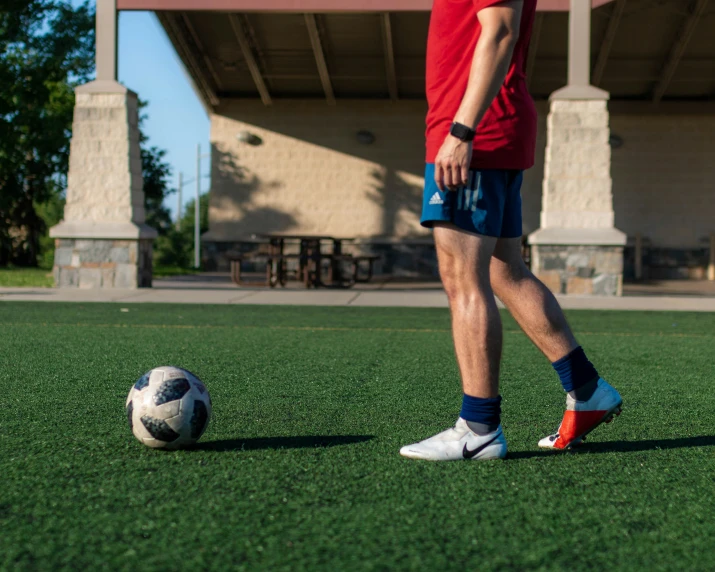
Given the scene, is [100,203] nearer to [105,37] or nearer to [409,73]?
[105,37]

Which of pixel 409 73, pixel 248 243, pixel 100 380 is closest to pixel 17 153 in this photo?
pixel 248 243

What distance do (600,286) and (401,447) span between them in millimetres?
9211

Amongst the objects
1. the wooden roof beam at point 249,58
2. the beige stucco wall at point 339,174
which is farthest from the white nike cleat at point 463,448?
the beige stucco wall at point 339,174

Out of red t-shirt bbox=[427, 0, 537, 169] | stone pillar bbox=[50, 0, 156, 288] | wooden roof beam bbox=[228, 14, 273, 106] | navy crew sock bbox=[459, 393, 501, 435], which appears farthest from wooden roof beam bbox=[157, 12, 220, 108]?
navy crew sock bbox=[459, 393, 501, 435]

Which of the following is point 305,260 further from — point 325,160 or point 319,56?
point 325,160

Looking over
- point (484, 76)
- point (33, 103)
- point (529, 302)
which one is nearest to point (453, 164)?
point (484, 76)

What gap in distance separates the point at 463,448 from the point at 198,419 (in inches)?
33.6

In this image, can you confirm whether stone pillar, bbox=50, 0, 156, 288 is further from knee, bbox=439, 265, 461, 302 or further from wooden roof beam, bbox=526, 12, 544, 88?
knee, bbox=439, 265, 461, 302

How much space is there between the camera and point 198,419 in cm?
285

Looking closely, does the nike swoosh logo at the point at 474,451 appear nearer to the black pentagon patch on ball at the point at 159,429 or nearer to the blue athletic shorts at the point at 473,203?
the blue athletic shorts at the point at 473,203

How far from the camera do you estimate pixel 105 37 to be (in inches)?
466

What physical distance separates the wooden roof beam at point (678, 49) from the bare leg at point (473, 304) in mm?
13764

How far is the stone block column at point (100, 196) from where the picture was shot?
1180 centimetres

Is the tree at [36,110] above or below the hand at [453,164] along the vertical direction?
above
